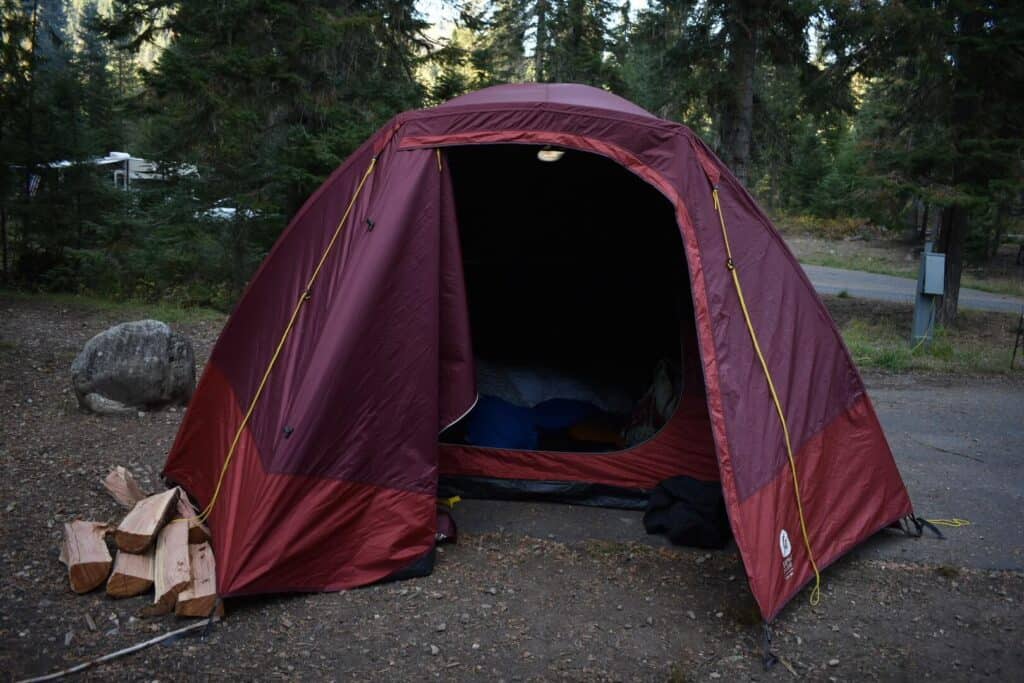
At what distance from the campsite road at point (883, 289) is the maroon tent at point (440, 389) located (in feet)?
40.0

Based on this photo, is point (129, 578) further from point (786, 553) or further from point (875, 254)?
point (875, 254)

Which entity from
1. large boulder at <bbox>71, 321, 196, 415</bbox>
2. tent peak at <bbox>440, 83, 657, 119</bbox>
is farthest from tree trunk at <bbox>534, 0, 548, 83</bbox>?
tent peak at <bbox>440, 83, 657, 119</bbox>

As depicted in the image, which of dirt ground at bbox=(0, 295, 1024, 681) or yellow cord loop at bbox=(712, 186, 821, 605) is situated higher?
yellow cord loop at bbox=(712, 186, 821, 605)

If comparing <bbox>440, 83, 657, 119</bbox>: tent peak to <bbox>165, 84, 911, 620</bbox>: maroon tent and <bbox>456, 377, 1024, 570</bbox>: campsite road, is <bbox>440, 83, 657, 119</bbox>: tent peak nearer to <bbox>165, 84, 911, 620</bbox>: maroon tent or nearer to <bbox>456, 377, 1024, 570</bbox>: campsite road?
<bbox>165, 84, 911, 620</bbox>: maroon tent

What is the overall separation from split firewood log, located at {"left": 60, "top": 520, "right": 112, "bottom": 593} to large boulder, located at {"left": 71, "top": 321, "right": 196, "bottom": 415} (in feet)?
8.43

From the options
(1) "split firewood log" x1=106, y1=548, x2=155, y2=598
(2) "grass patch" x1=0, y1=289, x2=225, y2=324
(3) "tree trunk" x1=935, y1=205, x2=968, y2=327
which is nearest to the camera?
(1) "split firewood log" x1=106, y1=548, x2=155, y2=598

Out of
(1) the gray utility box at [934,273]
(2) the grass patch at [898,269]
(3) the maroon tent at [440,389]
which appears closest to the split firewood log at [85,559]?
(3) the maroon tent at [440,389]

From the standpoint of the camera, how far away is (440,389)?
441 centimetres

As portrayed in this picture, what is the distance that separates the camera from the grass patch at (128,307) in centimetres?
1066

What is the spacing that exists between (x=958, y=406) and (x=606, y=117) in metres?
5.53

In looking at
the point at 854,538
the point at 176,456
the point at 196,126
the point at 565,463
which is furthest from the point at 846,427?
the point at 196,126

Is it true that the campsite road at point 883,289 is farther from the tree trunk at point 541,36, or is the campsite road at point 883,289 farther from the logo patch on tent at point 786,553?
the logo patch on tent at point 786,553

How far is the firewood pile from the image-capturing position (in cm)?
347

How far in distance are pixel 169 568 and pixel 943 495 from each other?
4.67 m
